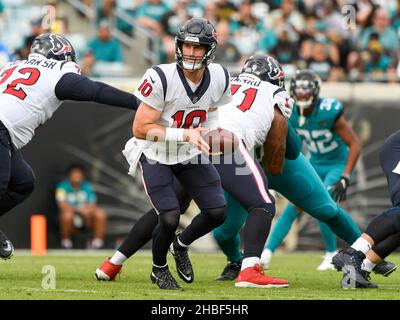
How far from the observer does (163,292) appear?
674 centimetres

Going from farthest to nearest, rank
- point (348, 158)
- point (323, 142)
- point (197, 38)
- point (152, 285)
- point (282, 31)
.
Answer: point (282, 31), point (323, 142), point (348, 158), point (152, 285), point (197, 38)

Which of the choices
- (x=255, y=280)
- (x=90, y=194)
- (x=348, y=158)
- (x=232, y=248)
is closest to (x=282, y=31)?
(x=90, y=194)

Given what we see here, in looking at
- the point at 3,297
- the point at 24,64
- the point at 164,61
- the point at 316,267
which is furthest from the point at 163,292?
the point at 164,61

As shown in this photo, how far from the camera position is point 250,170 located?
7.41m

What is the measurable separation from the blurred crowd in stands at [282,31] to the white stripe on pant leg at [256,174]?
6.20 metres

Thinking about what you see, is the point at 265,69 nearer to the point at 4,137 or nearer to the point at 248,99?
the point at 248,99

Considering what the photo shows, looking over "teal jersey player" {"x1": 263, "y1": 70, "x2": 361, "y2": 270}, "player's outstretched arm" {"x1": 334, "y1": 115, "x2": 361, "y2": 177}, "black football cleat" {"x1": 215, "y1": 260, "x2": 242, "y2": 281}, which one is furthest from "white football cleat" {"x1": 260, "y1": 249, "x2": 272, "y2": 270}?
"black football cleat" {"x1": 215, "y1": 260, "x2": 242, "y2": 281}

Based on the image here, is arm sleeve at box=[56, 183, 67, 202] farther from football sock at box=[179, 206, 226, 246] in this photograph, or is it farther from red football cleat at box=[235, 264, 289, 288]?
red football cleat at box=[235, 264, 289, 288]

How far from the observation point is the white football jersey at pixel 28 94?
24.2 ft

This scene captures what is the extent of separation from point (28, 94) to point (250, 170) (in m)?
1.66

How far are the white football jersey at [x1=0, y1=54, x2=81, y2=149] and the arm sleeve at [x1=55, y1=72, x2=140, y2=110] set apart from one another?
0.06 metres

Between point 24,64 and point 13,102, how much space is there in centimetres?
34

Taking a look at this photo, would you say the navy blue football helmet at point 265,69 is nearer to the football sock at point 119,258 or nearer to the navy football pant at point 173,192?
the navy football pant at point 173,192

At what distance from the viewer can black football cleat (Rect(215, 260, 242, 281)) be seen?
26.7 feet
